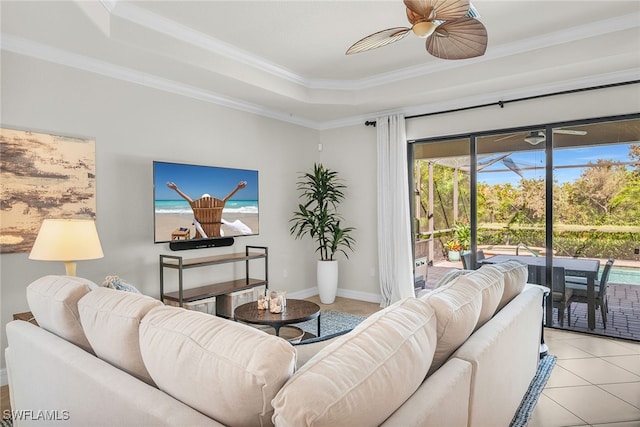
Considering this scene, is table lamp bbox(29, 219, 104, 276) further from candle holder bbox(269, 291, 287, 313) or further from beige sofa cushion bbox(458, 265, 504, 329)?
beige sofa cushion bbox(458, 265, 504, 329)

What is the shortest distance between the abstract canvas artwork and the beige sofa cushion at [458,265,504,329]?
303 centimetres

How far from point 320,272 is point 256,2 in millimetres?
3320

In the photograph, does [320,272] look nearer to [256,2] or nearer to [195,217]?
[195,217]

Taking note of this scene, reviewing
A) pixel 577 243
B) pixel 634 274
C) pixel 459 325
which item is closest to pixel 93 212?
pixel 459 325

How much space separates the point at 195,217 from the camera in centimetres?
402

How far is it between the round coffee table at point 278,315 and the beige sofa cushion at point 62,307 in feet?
4.87

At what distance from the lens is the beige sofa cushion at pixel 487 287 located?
1822 mm

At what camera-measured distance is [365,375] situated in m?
0.99

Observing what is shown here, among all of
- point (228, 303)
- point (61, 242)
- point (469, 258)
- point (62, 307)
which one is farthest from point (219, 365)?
point (469, 258)

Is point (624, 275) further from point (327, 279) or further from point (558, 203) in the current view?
point (327, 279)

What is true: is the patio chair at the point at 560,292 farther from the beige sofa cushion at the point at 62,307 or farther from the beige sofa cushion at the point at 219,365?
the beige sofa cushion at the point at 62,307

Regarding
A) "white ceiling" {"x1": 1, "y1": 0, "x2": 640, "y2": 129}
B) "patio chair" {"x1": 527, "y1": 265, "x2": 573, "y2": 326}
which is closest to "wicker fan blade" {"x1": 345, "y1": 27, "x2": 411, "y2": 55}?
"white ceiling" {"x1": 1, "y1": 0, "x2": 640, "y2": 129}

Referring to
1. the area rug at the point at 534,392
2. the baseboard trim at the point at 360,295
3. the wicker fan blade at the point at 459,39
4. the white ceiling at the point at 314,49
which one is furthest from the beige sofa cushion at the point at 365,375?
the baseboard trim at the point at 360,295

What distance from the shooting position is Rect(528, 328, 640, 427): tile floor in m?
2.35
